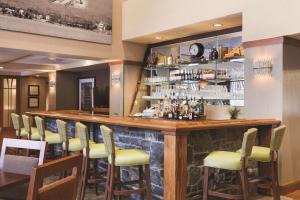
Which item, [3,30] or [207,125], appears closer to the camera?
[207,125]

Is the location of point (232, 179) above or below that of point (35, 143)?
below

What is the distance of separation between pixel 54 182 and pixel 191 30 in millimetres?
5367

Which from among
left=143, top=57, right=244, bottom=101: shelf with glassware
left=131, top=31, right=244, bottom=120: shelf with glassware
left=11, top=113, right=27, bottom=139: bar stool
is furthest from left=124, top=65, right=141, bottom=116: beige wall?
left=11, top=113, right=27, bottom=139: bar stool

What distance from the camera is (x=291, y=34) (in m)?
4.43

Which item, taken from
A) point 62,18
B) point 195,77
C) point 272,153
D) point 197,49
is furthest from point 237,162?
point 62,18

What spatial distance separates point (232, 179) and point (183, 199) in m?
1.24

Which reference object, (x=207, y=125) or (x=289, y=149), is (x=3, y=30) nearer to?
(x=207, y=125)

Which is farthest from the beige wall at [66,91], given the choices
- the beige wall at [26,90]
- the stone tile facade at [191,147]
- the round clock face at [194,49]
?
the stone tile facade at [191,147]

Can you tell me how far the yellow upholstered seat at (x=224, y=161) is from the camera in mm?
3256

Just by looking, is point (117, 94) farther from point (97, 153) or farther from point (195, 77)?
point (97, 153)

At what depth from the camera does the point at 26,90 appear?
1358 cm

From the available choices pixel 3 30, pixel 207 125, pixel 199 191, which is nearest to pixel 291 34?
pixel 207 125

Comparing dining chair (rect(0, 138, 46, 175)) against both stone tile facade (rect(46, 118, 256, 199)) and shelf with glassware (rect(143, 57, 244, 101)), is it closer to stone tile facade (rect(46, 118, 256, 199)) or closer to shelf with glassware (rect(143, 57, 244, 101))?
stone tile facade (rect(46, 118, 256, 199))

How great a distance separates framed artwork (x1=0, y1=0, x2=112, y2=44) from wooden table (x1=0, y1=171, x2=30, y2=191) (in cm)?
458
